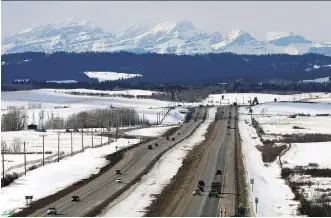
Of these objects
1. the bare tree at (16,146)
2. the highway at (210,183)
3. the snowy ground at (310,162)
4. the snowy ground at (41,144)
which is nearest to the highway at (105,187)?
the highway at (210,183)

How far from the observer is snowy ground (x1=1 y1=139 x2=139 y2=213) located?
83.2 meters

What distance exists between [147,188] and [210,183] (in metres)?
9.38

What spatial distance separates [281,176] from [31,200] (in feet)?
131

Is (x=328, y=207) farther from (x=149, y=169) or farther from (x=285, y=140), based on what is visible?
(x=285, y=140)

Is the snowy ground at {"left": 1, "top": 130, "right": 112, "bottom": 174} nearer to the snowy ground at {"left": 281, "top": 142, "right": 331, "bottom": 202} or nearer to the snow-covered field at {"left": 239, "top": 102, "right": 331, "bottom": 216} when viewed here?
the snow-covered field at {"left": 239, "top": 102, "right": 331, "bottom": 216}

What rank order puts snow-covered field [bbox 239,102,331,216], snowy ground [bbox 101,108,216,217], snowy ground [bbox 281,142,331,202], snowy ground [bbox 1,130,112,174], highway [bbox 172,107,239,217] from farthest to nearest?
snowy ground [bbox 1,130,112,174]
snowy ground [bbox 281,142,331,202]
snow-covered field [bbox 239,102,331,216]
snowy ground [bbox 101,108,216,217]
highway [bbox 172,107,239,217]

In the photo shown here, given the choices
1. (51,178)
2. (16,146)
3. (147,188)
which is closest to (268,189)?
(147,188)

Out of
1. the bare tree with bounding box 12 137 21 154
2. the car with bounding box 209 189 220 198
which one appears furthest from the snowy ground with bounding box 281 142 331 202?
the bare tree with bounding box 12 137 21 154

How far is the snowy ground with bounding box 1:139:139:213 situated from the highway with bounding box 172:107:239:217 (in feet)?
60.1

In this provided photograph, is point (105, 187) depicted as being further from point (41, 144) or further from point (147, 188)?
point (41, 144)

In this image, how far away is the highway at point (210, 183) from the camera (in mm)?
71250

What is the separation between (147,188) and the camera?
91.1 metres

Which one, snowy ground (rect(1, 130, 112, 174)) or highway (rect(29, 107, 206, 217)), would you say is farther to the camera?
snowy ground (rect(1, 130, 112, 174))

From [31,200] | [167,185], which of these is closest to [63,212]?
[31,200]
